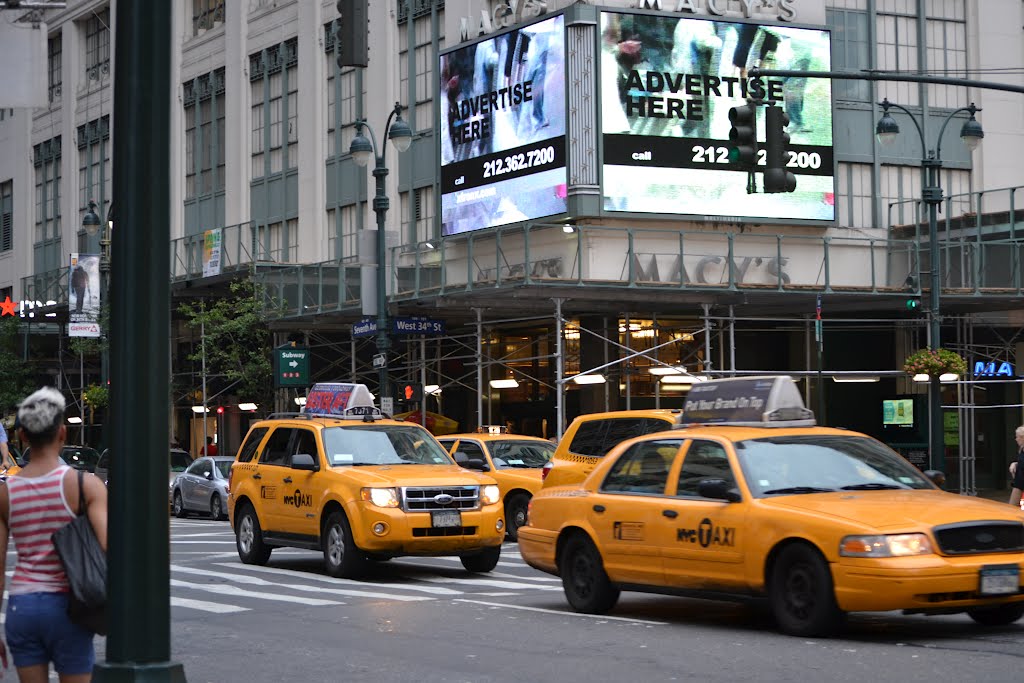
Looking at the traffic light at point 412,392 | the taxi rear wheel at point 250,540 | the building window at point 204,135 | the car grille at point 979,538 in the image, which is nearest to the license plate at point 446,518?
the taxi rear wheel at point 250,540

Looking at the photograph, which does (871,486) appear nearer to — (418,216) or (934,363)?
(934,363)

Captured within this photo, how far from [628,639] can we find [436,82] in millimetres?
30107

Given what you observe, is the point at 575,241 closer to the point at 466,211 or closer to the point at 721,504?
the point at 466,211

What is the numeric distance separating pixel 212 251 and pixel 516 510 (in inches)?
997

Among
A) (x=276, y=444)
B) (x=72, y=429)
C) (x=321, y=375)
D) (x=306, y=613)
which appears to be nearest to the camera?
(x=306, y=613)

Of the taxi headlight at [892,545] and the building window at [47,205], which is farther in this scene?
the building window at [47,205]

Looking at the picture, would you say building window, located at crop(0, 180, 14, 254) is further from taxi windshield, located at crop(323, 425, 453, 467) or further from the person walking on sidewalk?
the person walking on sidewalk

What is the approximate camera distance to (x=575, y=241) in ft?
118

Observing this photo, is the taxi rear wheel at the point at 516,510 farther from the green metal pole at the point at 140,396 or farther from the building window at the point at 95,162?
the building window at the point at 95,162

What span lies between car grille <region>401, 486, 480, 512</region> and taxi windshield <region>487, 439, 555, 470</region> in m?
6.90

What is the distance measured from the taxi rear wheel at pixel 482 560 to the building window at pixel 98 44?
147 feet

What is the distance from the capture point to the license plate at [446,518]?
17.9 m

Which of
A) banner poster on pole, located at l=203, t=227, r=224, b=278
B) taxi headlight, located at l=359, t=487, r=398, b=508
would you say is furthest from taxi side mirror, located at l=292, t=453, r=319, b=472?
banner poster on pole, located at l=203, t=227, r=224, b=278

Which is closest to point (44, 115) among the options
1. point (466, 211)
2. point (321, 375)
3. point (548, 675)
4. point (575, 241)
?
point (321, 375)
